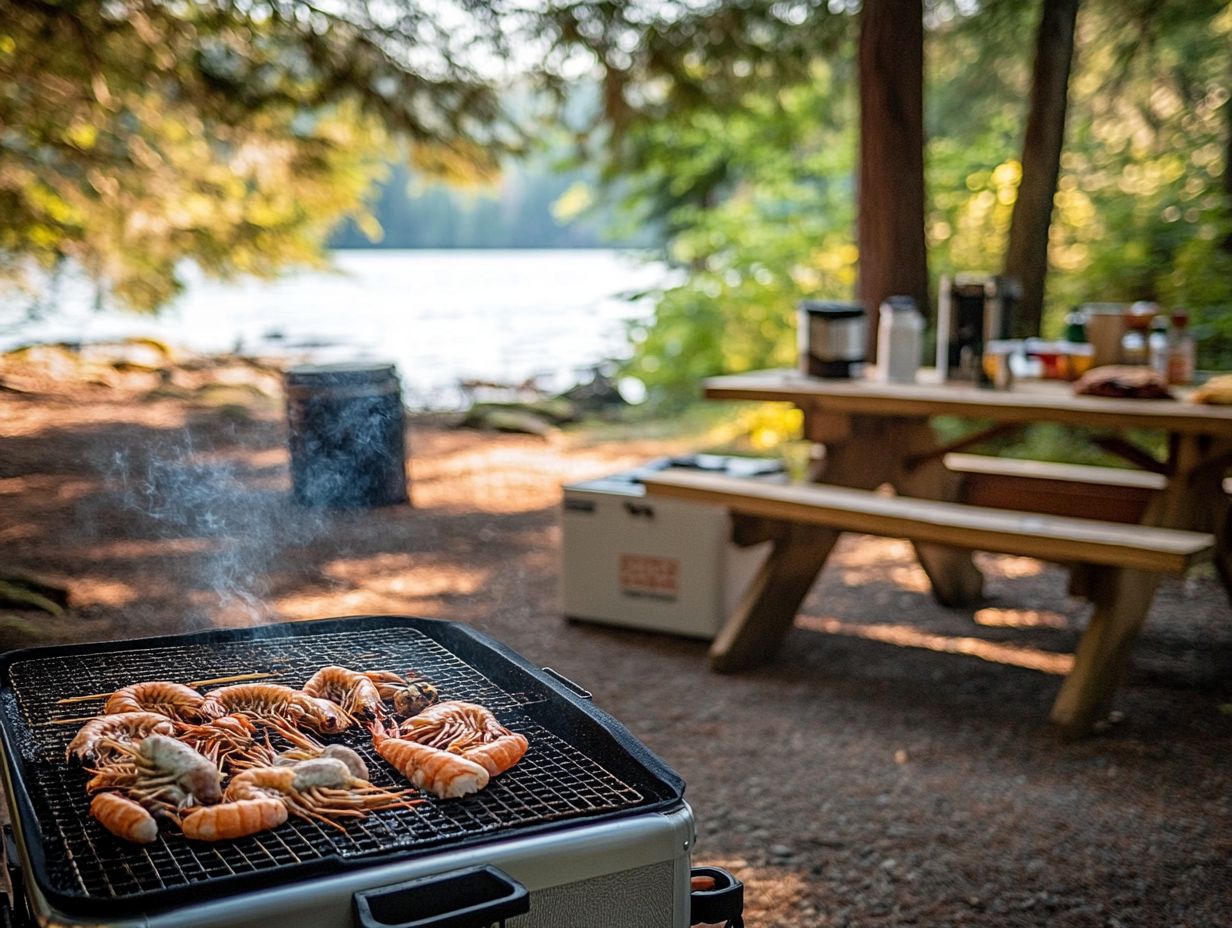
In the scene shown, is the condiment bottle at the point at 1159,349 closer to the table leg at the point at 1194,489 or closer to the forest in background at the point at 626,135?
the table leg at the point at 1194,489

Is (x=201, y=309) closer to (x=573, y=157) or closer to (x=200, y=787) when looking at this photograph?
(x=573, y=157)

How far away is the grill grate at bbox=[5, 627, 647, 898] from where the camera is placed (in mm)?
1305

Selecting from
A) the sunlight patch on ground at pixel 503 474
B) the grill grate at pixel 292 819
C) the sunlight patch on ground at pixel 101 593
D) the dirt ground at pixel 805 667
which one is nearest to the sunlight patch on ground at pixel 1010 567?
the dirt ground at pixel 805 667

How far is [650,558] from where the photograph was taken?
4.03 m

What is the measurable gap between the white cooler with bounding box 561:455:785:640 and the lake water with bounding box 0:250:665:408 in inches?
177

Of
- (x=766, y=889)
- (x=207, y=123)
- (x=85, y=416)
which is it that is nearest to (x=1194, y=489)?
(x=766, y=889)

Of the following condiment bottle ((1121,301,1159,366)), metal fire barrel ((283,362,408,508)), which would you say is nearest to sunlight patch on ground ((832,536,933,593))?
condiment bottle ((1121,301,1159,366))

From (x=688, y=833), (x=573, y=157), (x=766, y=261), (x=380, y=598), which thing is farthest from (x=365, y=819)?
(x=766, y=261)

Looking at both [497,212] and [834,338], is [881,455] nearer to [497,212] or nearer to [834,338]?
[834,338]

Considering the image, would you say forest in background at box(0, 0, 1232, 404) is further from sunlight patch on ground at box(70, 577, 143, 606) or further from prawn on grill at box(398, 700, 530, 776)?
prawn on grill at box(398, 700, 530, 776)

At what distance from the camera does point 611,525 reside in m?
4.05

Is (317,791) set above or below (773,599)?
above

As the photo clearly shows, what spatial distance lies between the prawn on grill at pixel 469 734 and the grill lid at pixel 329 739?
0.03m

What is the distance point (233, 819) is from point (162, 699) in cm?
44
